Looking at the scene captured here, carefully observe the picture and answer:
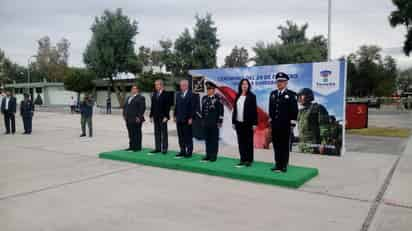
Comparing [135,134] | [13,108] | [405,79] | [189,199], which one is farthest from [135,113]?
[405,79]

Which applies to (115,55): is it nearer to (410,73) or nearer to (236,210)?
(236,210)

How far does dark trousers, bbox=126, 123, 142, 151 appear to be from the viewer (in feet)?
25.4

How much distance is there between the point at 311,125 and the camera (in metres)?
8.09

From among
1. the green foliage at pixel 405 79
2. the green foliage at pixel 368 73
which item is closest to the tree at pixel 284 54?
the green foliage at pixel 368 73

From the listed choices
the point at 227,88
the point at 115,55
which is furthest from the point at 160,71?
the point at 227,88

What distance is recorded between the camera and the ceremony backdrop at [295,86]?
303 inches

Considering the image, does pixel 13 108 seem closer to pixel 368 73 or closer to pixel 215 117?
pixel 215 117

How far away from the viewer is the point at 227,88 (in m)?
9.54

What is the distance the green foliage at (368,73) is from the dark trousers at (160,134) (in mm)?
41774

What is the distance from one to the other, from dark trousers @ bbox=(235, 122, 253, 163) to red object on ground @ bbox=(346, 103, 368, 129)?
968 centimetres

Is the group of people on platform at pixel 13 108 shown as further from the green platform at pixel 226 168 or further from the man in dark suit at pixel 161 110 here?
the man in dark suit at pixel 161 110

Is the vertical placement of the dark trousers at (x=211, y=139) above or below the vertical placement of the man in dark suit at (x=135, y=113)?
below

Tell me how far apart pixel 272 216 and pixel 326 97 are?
4.85 metres

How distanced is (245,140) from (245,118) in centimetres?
44
